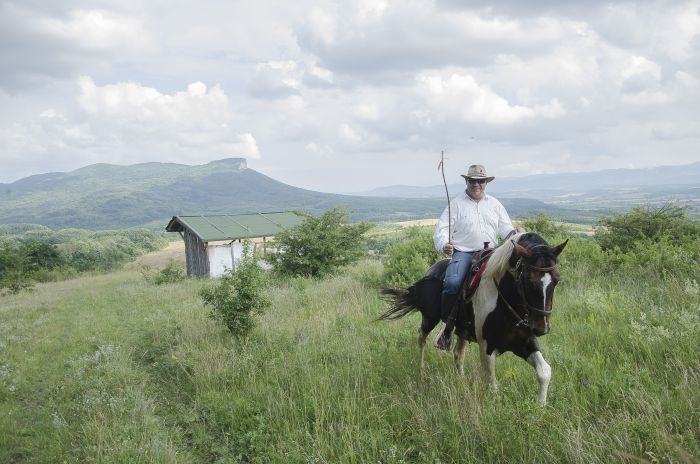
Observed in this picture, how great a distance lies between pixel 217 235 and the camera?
111 ft

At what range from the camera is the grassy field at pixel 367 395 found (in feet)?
12.0

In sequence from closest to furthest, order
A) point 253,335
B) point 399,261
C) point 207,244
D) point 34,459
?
1. point 34,459
2. point 253,335
3. point 399,261
4. point 207,244

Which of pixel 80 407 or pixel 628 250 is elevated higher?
pixel 628 250

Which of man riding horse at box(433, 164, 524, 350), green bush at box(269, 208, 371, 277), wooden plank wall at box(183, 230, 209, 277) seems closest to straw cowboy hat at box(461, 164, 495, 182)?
man riding horse at box(433, 164, 524, 350)

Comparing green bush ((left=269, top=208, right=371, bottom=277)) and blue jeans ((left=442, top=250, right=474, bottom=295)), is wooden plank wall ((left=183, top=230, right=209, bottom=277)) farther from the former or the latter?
blue jeans ((left=442, top=250, right=474, bottom=295))

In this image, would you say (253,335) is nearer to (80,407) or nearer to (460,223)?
(80,407)

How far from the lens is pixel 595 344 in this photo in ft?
18.3

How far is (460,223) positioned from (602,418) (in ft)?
8.64

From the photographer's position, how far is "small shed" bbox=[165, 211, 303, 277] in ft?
109

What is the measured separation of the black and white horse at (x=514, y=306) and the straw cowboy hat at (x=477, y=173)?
3.74ft

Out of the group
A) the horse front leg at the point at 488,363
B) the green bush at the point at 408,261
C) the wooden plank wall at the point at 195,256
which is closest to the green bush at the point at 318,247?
the green bush at the point at 408,261

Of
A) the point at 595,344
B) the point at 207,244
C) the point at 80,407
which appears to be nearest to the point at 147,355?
the point at 80,407

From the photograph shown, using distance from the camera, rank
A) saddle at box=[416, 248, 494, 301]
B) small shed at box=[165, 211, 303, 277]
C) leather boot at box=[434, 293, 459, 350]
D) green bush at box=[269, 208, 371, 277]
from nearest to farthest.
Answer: saddle at box=[416, 248, 494, 301] < leather boot at box=[434, 293, 459, 350] < green bush at box=[269, 208, 371, 277] < small shed at box=[165, 211, 303, 277]

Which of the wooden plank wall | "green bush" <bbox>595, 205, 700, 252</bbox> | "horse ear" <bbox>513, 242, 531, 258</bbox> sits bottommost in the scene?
the wooden plank wall
